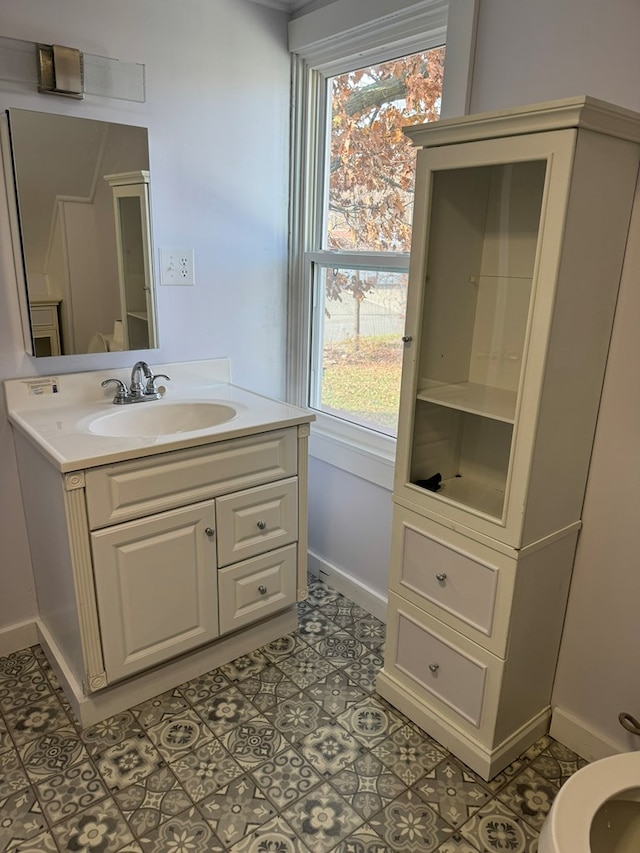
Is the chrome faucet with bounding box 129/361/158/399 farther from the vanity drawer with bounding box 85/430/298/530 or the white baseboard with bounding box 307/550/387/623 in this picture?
the white baseboard with bounding box 307/550/387/623

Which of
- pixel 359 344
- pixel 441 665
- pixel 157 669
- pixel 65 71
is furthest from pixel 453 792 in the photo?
pixel 65 71

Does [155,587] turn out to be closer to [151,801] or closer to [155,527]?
[155,527]

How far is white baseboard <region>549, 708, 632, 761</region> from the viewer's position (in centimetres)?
165

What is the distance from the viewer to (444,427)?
1758 millimetres

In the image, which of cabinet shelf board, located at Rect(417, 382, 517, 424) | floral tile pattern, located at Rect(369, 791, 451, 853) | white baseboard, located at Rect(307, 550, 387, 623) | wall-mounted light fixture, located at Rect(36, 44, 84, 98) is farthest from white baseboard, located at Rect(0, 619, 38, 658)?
wall-mounted light fixture, located at Rect(36, 44, 84, 98)

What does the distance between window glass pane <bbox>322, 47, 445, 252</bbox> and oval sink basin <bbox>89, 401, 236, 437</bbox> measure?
829mm

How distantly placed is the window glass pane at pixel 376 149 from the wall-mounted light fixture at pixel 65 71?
0.75 metres

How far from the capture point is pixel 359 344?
7.59 feet

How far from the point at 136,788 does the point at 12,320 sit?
1.40m

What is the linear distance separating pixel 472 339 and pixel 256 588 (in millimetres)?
1090

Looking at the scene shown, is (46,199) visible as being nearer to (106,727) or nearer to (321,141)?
(321,141)

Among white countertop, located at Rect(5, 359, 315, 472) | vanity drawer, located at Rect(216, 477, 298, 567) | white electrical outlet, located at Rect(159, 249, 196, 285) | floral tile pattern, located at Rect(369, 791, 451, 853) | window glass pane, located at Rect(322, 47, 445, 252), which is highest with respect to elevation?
window glass pane, located at Rect(322, 47, 445, 252)

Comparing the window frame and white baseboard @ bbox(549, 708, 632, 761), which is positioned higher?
the window frame

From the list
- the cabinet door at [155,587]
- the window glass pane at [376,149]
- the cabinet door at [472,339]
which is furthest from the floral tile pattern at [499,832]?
the window glass pane at [376,149]
